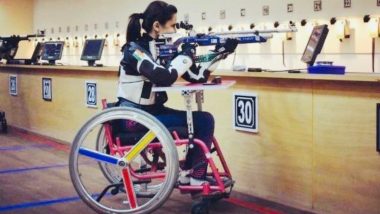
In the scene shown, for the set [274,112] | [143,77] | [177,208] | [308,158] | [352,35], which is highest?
[352,35]

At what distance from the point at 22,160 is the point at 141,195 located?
2.19 metres

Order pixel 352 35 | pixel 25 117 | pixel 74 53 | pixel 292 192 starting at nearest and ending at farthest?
pixel 292 192, pixel 352 35, pixel 25 117, pixel 74 53

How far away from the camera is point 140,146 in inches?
121

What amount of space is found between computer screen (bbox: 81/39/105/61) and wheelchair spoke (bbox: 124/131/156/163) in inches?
128


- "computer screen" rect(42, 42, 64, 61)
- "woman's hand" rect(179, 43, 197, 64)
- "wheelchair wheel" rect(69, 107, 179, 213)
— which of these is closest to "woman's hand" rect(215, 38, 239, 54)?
"woman's hand" rect(179, 43, 197, 64)

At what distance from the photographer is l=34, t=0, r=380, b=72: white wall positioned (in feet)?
20.1

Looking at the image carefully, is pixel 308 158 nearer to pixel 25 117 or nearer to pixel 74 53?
pixel 25 117

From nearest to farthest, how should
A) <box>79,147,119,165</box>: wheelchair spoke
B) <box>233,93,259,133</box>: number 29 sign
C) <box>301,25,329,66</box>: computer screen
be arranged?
<box>79,147,119,165</box>: wheelchair spoke, <box>233,93,259,133</box>: number 29 sign, <box>301,25,329,66</box>: computer screen

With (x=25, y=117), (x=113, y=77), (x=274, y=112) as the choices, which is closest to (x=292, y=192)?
(x=274, y=112)

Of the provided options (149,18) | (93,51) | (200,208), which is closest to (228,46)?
(149,18)

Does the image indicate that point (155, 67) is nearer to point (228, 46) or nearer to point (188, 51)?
point (188, 51)

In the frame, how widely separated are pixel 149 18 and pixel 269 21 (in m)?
4.12

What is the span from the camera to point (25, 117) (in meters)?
7.05

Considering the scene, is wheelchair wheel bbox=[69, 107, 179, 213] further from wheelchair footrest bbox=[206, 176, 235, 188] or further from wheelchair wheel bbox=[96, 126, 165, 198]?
wheelchair footrest bbox=[206, 176, 235, 188]
